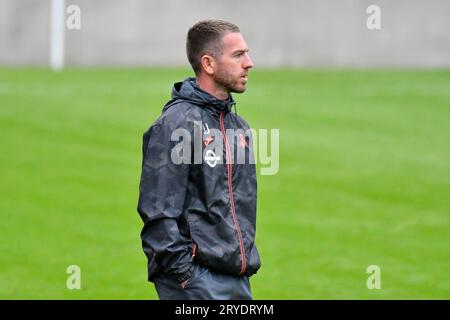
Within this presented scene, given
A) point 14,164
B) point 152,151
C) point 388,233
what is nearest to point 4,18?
point 14,164

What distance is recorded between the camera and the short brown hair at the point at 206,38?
616 centimetres

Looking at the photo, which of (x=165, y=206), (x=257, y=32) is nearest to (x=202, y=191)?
(x=165, y=206)

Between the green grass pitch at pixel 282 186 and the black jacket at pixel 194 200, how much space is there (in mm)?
4625

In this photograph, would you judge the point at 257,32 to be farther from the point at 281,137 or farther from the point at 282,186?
the point at 282,186

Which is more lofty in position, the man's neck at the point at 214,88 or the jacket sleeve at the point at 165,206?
the man's neck at the point at 214,88

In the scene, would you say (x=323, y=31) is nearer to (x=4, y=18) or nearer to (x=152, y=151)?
(x=4, y=18)

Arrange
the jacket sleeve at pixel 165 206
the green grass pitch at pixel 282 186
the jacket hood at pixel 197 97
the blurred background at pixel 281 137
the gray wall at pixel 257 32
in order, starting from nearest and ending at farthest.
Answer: the jacket sleeve at pixel 165 206 → the jacket hood at pixel 197 97 → the green grass pitch at pixel 282 186 → the blurred background at pixel 281 137 → the gray wall at pixel 257 32

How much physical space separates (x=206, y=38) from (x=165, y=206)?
970mm

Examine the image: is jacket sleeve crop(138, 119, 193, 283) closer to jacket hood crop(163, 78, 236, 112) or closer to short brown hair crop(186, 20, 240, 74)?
jacket hood crop(163, 78, 236, 112)

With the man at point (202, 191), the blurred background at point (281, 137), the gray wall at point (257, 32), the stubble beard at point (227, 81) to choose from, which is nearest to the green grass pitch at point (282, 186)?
the blurred background at point (281, 137)

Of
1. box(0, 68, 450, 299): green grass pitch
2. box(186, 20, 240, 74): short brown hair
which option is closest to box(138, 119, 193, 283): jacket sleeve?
box(186, 20, 240, 74): short brown hair

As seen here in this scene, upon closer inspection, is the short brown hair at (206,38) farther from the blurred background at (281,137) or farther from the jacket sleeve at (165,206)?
the blurred background at (281,137)

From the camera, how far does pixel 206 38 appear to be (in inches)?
243

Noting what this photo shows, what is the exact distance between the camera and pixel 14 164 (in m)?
16.4
